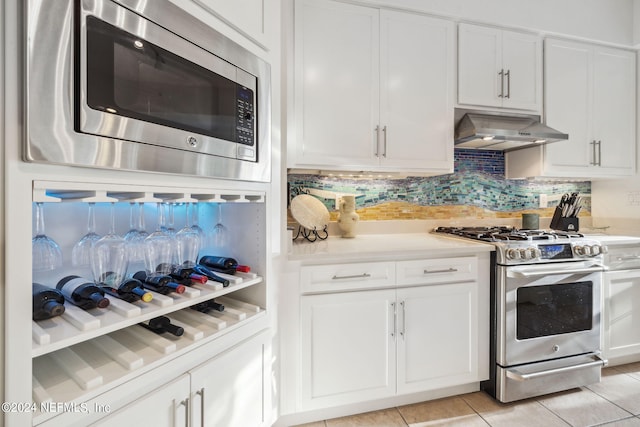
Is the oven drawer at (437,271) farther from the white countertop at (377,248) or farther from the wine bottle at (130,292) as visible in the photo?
the wine bottle at (130,292)

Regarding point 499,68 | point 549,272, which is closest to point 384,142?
point 499,68

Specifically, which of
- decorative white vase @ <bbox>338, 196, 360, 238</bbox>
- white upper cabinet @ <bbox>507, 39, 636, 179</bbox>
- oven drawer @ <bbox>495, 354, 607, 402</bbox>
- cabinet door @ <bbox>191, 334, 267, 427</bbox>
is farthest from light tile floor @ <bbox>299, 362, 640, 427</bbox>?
white upper cabinet @ <bbox>507, 39, 636, 179</bbox>

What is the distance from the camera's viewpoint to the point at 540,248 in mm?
1824

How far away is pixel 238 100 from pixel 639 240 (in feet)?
9.04

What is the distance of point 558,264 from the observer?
1854mm

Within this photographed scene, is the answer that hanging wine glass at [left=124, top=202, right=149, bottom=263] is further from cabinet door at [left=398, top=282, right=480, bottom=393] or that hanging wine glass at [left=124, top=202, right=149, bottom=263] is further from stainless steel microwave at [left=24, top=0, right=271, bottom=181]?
cabinet door at [left=398, top=282, right=480, bottom=393]

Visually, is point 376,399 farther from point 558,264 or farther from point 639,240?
point 639,240

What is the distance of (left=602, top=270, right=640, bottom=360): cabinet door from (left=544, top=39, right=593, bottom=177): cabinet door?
810 millimetres

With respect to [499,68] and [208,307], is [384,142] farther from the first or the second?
[208,307]

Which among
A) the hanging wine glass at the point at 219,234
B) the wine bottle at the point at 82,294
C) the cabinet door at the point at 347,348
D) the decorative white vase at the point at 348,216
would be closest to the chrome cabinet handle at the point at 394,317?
the cabinet door at the point at 347,348

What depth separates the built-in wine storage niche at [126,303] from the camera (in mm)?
712

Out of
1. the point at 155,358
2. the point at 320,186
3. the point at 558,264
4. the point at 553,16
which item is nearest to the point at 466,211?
the point at 558,264

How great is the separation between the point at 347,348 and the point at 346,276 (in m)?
0.38

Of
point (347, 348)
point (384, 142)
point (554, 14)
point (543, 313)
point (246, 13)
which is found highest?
point (554, 14)
